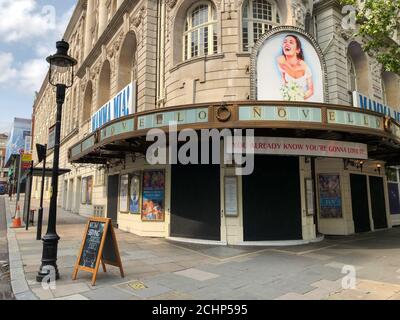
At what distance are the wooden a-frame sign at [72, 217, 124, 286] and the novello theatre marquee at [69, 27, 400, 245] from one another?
14.5ft

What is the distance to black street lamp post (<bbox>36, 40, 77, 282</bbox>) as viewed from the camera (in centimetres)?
710

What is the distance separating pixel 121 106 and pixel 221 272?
38.8 feet

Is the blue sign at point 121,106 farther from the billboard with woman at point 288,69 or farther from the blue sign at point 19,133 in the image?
the blue sign at point 19,133

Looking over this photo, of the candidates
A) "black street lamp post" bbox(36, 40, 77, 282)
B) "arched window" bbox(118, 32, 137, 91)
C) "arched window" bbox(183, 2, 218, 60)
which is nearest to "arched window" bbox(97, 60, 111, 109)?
"arched window" bbox(118, 32, 137, 91)

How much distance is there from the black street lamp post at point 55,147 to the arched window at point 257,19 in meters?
7.91

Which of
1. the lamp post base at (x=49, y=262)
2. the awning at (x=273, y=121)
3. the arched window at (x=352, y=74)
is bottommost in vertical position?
the lamp post base at (x=49, y=262)

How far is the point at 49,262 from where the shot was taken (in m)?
7.08

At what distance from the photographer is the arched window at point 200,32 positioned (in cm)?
1443

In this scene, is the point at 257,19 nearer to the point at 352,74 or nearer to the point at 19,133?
the point at 352,74

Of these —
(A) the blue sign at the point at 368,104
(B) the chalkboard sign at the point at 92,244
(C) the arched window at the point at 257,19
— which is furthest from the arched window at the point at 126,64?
(B) the chalkboard sign at the point at 92,244
